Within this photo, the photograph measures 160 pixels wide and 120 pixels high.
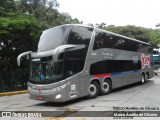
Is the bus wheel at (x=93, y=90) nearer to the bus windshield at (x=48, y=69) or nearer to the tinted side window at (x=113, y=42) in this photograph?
the tinted side window at (x=113, y=42)

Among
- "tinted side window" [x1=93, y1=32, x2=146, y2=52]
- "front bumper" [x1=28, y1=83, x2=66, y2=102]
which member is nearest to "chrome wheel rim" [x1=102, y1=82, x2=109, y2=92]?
"tinted side window" [x1=93, y1=32, x2=146, y2=52]

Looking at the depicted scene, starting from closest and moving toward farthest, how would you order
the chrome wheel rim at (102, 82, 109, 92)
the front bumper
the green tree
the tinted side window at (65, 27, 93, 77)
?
the front bumper < the tinted side window at (65, 27, 93, 77) < the chrome wheel rim at (102, 82, 109, 92) < the green tree

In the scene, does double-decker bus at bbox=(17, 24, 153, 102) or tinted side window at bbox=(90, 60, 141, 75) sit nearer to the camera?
double-decker bus at bbox=(17, 24, 153, 102)

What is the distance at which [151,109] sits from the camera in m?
10.9

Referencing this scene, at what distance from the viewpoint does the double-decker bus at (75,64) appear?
12.0 m

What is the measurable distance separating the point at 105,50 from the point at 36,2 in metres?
13.5

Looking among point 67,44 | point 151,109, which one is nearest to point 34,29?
point 67,44

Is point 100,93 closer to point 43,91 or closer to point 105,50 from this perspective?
point 105,50

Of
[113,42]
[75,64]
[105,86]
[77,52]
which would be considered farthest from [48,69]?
[113,42]

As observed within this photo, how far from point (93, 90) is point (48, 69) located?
3.51 metres

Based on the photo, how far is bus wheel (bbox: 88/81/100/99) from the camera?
1417 centimetres

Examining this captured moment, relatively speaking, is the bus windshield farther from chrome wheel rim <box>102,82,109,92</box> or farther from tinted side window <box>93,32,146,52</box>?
chrome wheel rim <box>102,82,109,92</box>

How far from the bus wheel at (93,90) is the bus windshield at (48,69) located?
2745 millimetres

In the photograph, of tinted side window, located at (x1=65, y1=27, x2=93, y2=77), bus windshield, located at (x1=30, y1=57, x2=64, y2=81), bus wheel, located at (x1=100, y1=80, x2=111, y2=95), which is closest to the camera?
bus windshield, located at (x1=30, y1=57, x2=64, y2=81)
